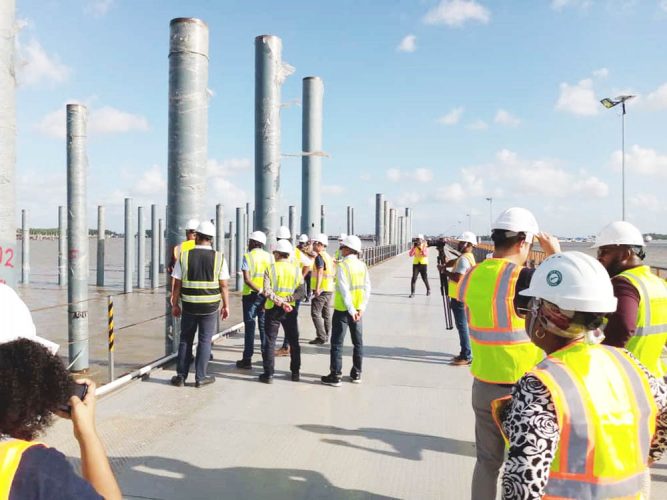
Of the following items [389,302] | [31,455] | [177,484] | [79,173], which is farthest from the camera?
[389,302]

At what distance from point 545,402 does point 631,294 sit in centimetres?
162

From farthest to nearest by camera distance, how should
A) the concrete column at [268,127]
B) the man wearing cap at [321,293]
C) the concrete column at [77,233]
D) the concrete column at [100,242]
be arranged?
the concrete column at [100,242]
the concrete column at [268,127]
the man wearing cap at [321,293]
the concrete column at [77,233]

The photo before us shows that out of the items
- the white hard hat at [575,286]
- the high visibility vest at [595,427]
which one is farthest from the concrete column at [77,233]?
the high visibility vest at [595,427]

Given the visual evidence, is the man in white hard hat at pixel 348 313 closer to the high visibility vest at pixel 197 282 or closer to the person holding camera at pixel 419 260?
the high visibility vest at pixel 197 282

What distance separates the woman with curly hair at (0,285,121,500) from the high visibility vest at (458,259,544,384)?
2049 mm

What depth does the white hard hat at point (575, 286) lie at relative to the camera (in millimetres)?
1564

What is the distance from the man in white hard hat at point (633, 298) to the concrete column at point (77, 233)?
21.1 ft

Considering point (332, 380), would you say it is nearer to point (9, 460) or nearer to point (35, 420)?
point (35, 420)

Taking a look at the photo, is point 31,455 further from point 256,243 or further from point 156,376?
point 256,243

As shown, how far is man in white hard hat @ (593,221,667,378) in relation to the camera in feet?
8.51

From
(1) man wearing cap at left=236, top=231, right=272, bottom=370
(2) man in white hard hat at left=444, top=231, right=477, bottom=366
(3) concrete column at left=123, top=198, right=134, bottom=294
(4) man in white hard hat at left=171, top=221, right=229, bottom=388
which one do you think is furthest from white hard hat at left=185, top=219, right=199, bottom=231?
(3) concrete column at left=123, top=198, right=134, bottom=294

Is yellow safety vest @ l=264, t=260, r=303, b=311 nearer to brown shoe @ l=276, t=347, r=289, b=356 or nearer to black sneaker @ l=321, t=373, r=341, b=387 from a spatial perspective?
black sneaker @ l=321, t=373, r=341, b=387

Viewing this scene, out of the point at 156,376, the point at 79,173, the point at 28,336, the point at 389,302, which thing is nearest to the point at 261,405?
the point at 156,376

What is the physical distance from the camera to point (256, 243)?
704 cm
